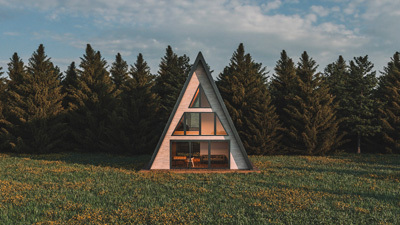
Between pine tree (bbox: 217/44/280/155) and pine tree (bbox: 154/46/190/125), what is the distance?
23.1ft

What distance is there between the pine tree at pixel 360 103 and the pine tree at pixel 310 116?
9.88 feet

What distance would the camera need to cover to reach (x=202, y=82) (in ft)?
60.5

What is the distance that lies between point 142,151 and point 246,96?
13.1m

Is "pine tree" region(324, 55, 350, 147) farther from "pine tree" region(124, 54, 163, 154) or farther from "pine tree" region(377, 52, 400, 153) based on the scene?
"pine tree" region(124, 54, 163, 154)

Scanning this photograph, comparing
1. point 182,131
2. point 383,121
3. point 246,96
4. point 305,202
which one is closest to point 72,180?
point 182,131

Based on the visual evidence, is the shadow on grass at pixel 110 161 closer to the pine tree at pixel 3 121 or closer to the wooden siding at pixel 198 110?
the wooden siding at pixel 198 110

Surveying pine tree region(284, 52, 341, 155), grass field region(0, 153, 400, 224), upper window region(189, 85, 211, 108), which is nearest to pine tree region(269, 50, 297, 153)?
pine tree region(284, 52, 341, 155)

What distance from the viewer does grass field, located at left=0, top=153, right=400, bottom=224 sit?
926 centimetres

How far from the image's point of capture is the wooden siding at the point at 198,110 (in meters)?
18.2

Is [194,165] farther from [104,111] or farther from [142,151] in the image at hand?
[104,111]

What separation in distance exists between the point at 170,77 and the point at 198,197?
27176 mm

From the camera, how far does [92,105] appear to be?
105 ft

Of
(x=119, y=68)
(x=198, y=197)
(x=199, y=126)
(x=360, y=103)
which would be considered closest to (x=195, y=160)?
(x=199, y=126)

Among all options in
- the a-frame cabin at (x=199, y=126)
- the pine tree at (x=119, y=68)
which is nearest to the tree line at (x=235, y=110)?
the a-frame cabin at (x=199, y=126)
